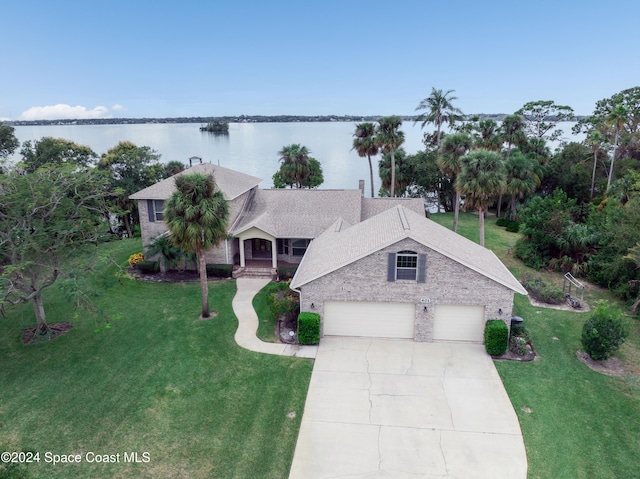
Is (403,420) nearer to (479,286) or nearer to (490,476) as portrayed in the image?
(490,476)

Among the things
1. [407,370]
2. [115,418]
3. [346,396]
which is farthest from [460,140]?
[115,418]

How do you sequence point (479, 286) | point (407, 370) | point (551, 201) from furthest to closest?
point (551, 201) → point (479, 286) → point (407, 370)

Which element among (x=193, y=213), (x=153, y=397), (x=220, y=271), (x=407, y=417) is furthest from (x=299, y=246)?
(x=407, y=417)

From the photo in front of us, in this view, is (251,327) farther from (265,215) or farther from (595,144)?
(595,144)

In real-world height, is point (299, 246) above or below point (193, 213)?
below

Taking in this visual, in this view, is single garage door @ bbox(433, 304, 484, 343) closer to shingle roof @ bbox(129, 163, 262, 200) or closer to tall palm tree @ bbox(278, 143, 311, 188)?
shingle roof @ bbox(129, 163, 262, 200)

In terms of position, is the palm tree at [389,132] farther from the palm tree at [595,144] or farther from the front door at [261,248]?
the palm tree at [595,144]
